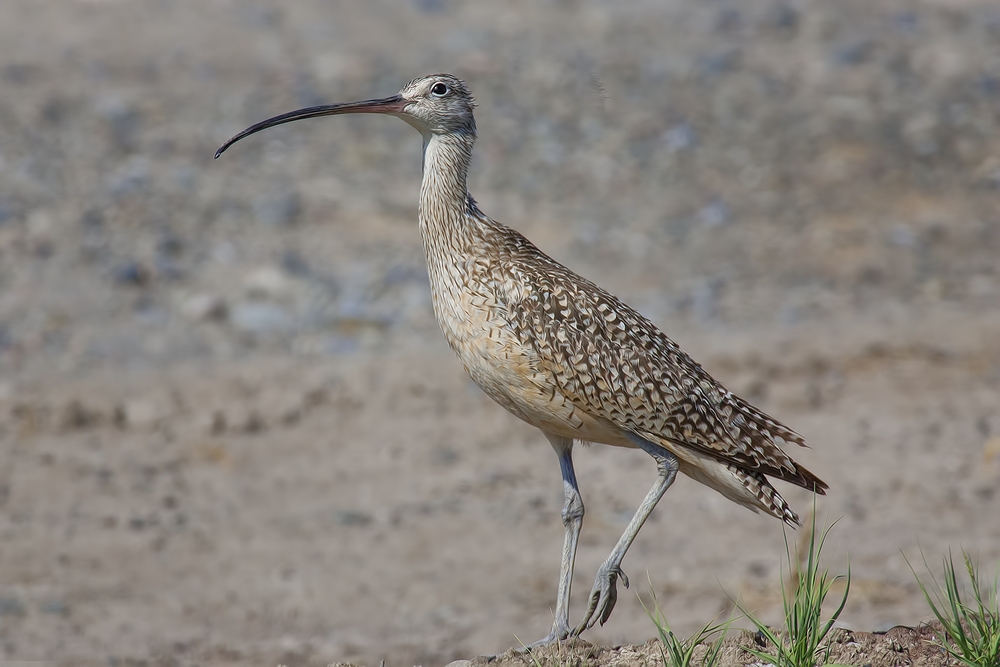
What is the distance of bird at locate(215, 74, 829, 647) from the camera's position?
5.66m

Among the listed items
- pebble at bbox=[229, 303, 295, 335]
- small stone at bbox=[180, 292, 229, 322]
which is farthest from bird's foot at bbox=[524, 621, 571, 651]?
small stone at bbox=[180, 292, 229, 322]

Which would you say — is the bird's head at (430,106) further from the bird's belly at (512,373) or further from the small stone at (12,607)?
the small stone at (12,607)

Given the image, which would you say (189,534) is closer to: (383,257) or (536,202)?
(383,257)

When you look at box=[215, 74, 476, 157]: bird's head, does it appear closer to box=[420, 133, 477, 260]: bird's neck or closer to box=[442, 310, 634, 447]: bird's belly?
box=[420, 133, 477, 260]: bird's neck

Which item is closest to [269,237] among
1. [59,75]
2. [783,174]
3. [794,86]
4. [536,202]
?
[536,202]

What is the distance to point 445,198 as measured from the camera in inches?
238

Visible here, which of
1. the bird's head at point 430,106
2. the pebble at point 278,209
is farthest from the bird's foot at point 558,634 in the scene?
the pebble at point 278,209

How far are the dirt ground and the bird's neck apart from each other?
1943 millimetres

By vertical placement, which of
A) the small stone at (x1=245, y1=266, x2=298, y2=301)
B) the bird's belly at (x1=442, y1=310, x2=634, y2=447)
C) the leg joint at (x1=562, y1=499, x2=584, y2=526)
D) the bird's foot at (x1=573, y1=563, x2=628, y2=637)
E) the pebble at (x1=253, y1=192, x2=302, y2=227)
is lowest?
the bird's foot at (x1=573, y1=563, x2=628, y2=637)

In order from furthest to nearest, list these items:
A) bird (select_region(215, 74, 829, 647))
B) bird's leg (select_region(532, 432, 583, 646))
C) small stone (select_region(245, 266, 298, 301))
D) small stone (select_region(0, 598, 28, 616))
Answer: small stone (select_region(245, 266, 298, 301)) → small stone (select_region(0, 598, 28, 616)) → bird's leg (select_region(532, 432, 583, 646)) → bird (select_region(215, 74, 829, 647))

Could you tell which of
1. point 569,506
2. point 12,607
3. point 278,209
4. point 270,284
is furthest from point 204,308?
point 569,506

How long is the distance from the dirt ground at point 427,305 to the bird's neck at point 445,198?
1943 mm

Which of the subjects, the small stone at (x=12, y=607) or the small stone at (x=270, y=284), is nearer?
the small stone at (x=12, y=607)

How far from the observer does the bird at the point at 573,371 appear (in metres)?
5.66
